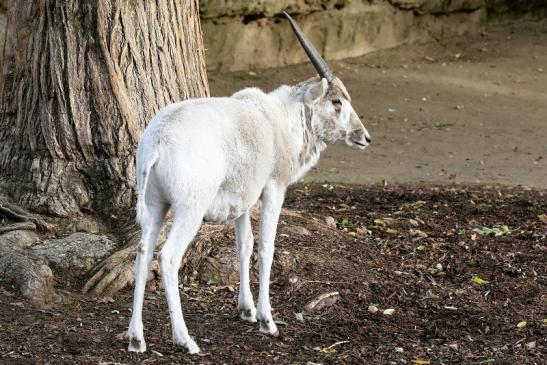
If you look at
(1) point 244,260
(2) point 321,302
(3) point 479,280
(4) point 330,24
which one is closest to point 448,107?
(4) point 330,24

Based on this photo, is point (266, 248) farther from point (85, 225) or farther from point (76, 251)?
point (85, 225)

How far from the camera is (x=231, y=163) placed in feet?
19.4

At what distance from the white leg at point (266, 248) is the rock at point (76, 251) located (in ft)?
4.35

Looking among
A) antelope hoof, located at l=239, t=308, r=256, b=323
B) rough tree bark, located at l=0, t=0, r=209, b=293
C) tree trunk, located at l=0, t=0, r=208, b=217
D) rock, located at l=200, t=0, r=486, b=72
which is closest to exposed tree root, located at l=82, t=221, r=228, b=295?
rough tree bark, located at l=0, t=0, r=209, b=293

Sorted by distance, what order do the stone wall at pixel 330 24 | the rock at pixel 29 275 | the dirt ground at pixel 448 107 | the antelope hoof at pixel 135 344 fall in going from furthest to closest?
1. the stone wall at pixel 330 24
2. the dirt ground at pixel 448 107
3. the rock at pixel 29 275
4. the antelope hoof at pixel 135 344

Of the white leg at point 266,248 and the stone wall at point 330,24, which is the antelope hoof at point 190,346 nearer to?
the white leg at point 266,248

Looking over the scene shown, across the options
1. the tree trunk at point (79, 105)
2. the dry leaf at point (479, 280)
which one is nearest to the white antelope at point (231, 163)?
the tree trunk at point (79, 105)

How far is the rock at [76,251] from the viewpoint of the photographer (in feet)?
22.9

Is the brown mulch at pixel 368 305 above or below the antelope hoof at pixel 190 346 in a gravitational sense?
below

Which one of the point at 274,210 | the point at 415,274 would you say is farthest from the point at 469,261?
the point at 274,210

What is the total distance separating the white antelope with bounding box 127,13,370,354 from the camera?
562 centimetres

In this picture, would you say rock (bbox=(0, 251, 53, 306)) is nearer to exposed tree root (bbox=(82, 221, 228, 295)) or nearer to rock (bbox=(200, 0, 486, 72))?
exposed tree root (bbox=(82, 221, 228, 295))

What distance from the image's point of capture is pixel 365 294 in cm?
702

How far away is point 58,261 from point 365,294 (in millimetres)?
2044
